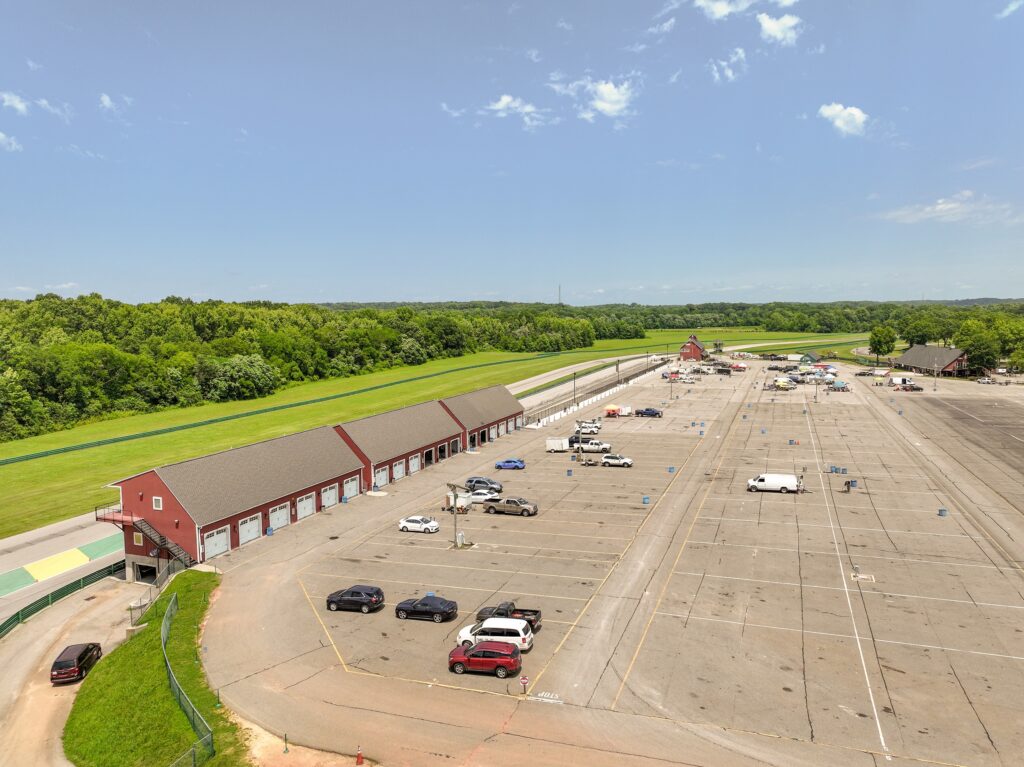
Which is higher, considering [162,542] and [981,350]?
[981,350]

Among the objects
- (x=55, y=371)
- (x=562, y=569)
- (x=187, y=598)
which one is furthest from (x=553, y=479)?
(x=55, y=371)

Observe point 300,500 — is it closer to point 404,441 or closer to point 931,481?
point 404,441

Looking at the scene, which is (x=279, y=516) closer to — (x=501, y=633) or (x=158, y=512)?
(x=158, y=512)

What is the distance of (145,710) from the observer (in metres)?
27.2

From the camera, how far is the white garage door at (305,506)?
2077 inches

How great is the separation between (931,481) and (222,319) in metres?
186

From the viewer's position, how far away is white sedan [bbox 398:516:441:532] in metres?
48.7

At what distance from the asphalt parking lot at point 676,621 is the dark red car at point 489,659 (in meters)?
0.58

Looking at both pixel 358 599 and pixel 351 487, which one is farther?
pixel 351 487

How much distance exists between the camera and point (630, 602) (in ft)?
116

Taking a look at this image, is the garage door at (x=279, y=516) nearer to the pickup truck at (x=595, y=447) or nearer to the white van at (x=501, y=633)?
→ the white van at (x=501, y=633)

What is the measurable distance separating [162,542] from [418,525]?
1830 cm

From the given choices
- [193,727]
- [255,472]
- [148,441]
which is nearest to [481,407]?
[255,472]

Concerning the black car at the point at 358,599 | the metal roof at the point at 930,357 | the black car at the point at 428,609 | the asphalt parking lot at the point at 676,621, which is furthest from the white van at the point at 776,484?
the metal roof at the point at 930,357
